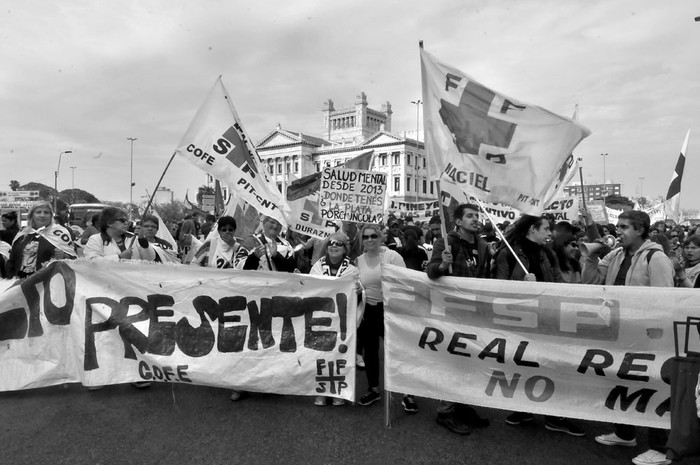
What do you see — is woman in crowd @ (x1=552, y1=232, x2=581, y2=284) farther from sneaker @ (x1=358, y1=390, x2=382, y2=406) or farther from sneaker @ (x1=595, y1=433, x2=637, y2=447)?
sneaker @ (x1=358, y1=390, x2=382, y2=406)

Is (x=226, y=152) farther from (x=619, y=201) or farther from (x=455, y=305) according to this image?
(x=619, y=201)

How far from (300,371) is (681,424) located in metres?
2.72

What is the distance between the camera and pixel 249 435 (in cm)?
372

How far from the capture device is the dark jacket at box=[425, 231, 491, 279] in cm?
394

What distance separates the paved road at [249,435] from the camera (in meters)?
3.40

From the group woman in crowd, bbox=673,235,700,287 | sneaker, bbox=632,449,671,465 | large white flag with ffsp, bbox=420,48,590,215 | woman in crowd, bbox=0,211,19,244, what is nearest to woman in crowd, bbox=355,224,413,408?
large white flag with ffsp, bbox=420,48,590,215

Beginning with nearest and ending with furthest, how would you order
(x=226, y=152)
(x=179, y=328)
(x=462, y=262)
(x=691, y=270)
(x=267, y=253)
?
(x=462, y=262) → (x=179, y=328) → (x=691, y=270) → (x=226, y=152) → (x=267, y=253)

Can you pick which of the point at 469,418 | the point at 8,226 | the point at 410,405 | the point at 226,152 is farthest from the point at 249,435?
the point at 8,226

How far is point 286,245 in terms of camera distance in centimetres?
636

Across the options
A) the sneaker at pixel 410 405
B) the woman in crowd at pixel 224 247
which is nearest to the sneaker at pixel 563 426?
the sneaker at pixel 410 405

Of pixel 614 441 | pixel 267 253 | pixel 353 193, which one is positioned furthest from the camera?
pixel 353 193

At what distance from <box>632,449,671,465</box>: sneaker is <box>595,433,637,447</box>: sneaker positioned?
0.59 ft

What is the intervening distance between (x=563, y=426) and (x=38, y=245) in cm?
529

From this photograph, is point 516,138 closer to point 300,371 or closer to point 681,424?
point 681,424
